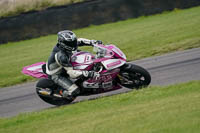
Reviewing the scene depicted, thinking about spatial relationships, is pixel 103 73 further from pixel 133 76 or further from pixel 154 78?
pixel 154 78

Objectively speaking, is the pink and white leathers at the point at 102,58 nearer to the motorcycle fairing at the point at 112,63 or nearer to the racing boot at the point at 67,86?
the motorcycle fairing at the point at 112,63

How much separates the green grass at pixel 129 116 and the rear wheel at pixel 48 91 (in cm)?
90

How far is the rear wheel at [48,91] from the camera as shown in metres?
9.11

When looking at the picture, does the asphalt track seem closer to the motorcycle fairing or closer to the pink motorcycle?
the pink motorcycle

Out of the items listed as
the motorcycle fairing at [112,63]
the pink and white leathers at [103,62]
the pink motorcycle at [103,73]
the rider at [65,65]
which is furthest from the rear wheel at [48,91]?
the motorcycle fairing at [112,63]

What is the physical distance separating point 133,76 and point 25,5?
14.4 metres

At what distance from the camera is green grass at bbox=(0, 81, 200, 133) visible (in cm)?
579

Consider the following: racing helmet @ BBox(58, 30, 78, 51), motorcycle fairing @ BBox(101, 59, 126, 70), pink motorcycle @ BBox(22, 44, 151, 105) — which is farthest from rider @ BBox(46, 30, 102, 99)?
motorcycle fairing @ BBox(101, 59, 126, 70)

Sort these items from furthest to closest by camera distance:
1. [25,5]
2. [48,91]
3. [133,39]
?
[25,5] < [133,39] < [48,91]

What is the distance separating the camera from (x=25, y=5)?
21.6 meters

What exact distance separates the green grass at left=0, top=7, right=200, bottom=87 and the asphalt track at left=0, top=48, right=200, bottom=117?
108 cm

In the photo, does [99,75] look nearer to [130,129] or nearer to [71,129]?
[71,129]

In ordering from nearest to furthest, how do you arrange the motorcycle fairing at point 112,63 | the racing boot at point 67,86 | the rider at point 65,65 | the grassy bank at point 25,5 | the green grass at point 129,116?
the green grass at point 129,116, the motorcycle fairing at point 112,63, the rider at point 65,65, the racing boot at point 67,86, the grassy bank at point 25,5

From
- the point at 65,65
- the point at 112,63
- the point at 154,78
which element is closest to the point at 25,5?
the point at 154,78
